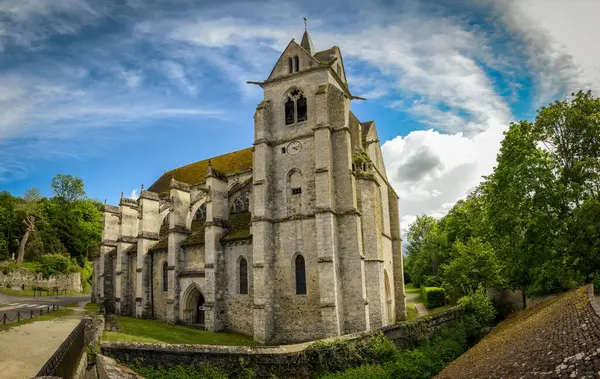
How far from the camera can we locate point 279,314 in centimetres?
2362

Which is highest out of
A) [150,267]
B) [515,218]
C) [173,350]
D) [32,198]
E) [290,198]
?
[32,198]

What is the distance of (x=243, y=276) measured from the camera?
25.7 meters

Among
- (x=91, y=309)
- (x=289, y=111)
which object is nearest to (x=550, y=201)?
(x=289, y=111)

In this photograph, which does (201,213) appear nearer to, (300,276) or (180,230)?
(180,230)

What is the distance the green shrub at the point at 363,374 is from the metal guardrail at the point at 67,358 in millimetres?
9037

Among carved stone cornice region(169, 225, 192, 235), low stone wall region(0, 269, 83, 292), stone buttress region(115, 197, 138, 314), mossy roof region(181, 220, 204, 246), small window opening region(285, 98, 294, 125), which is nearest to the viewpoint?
small window opening region(285, 98, 294, 125)

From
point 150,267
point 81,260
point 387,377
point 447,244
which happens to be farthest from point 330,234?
point 81,260

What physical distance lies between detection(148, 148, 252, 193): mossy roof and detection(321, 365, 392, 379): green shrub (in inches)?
772

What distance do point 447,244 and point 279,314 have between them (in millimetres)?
28808

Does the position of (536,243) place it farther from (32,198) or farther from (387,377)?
(32,198)

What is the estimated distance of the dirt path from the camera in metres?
13.4

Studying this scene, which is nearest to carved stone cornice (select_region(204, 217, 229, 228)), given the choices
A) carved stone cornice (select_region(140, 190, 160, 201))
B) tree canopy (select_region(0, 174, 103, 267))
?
carved stone cornice (select_region(140, 190, 160, 201))

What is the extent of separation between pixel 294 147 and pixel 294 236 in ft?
19.2

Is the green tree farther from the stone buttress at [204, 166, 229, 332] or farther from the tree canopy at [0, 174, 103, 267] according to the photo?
the stone buttress at [204, 166, 229, 332]
